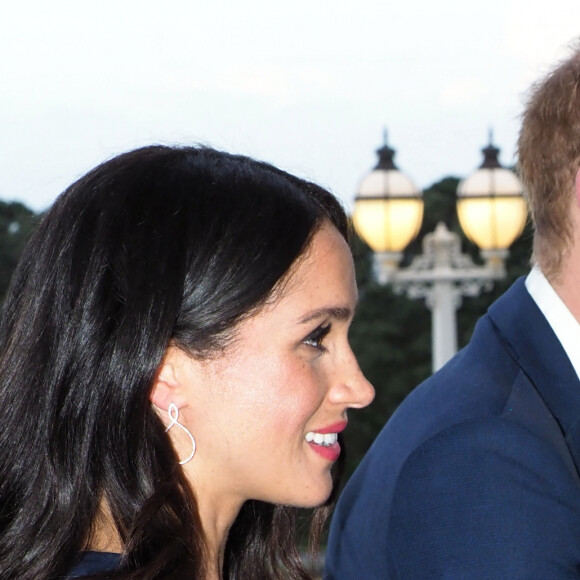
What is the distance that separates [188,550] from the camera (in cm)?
235

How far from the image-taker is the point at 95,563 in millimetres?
2230

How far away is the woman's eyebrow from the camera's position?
243 centimetres

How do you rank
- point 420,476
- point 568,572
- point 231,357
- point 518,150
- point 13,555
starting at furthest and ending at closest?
point 518,150, point 420,476, point 568,572, point 231,357, point 13,555

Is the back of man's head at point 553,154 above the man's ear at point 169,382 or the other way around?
above

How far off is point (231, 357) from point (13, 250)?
65.9ft

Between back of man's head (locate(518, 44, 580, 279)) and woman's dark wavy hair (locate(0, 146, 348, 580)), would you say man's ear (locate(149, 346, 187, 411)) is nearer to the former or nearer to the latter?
woman's dark wavy hair (locate(0, 146, 348, 580))

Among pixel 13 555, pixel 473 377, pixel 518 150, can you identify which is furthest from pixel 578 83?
pixel 13 555

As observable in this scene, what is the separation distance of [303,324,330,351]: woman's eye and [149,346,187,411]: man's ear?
0.84 feet

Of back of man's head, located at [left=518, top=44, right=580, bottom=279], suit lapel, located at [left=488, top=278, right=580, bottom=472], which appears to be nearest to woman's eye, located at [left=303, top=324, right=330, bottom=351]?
suit lapel, located at [left=488, top=278, right=580, bottom=472]

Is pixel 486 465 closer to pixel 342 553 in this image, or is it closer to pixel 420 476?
pixel 420 476

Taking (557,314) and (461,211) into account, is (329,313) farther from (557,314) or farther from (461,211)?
(461,211)

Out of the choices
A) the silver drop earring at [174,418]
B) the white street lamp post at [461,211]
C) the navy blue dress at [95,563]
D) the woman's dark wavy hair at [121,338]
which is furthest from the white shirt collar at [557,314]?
the white street lamp post at [461,211]

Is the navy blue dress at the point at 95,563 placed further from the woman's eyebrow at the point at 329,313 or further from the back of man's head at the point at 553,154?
the back of man's head at the point at 553,154

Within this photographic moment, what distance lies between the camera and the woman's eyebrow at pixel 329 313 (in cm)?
243
